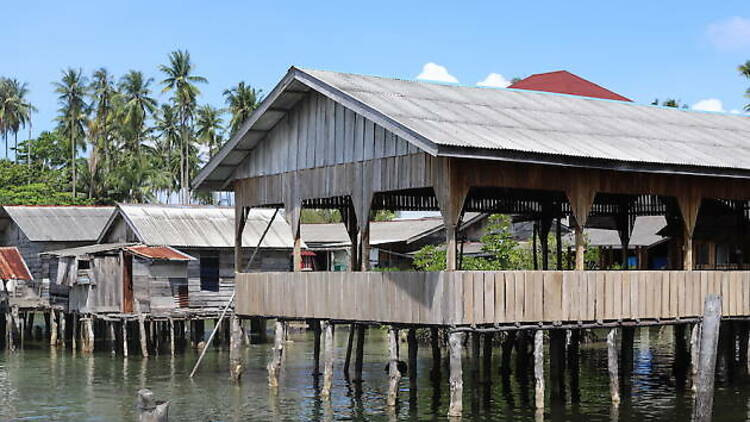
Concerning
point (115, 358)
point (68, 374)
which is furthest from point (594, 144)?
point (115, 358)

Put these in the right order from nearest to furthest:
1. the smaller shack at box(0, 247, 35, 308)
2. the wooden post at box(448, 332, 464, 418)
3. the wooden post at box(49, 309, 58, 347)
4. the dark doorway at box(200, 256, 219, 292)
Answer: the wooden post at box(448, 332, 464, 418) → the dark doorway at box(200, 256, 219, 292) → the wooden post at box(49, 309, 58, 347) → the smaller shack at box(0, 247, 35, 308)

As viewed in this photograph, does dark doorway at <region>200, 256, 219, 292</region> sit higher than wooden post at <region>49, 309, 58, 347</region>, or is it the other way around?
dark doorway at <region>200, 256, 219, 292</region>

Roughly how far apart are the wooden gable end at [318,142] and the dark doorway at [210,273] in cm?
1420

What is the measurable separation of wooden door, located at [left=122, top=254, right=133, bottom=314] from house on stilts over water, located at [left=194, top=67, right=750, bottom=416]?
1168 cm

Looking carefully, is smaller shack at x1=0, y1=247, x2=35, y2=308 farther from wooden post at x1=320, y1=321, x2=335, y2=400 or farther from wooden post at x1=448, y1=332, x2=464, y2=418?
wooden post at x1=448, y1=332, x2=464, y2=418

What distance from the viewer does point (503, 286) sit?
2395 centimetres

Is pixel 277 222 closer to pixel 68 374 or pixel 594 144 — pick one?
pixel 68 374

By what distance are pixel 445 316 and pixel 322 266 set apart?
42930 mm

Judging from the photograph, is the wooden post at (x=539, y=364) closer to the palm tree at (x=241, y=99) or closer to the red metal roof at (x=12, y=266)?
the red metal roof at (x=12, y=266)

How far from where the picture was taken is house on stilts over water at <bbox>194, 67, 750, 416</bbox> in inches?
932

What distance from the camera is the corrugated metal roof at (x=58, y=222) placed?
51688mm

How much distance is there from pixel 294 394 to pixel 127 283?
15.5 m

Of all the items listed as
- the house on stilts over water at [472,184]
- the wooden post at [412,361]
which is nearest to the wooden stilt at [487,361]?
the house on stilts over water at [472,184]

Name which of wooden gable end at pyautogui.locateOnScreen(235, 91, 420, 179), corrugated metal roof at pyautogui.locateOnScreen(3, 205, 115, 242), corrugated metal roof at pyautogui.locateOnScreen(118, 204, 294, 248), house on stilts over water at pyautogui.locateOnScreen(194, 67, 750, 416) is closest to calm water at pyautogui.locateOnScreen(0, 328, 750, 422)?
house on stilts over water at pyautogui.locateOnScreen(194, 67, 750, 416)
